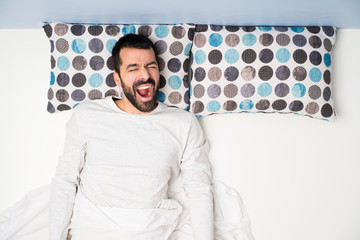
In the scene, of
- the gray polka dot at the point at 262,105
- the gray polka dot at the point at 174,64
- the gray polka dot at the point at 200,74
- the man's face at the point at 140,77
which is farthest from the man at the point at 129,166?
the gray polka dot at the point at 262,105

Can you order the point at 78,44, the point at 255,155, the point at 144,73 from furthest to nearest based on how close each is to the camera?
the point at 255,155
the point at 78,44
the point at 144,73

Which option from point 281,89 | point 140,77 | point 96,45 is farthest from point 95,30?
point 281,89

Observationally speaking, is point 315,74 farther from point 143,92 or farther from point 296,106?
point 143,92

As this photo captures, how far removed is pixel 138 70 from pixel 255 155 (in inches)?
28.7

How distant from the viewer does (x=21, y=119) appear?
4.48 feet

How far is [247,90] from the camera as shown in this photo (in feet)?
4.11

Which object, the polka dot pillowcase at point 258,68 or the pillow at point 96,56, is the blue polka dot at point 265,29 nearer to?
the polka dot pillowcase at point 258,68

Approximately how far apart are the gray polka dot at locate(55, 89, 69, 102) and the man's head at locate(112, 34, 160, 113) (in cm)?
29

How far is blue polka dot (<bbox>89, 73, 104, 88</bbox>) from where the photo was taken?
4.06ft

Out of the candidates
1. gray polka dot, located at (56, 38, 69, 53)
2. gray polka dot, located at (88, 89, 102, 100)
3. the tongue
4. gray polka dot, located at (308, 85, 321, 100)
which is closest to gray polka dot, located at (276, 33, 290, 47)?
gray polka dot, located at (308, 85, 321, 100)

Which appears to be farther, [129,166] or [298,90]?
[298,90]

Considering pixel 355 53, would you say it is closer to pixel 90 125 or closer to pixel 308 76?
pixel 308 76

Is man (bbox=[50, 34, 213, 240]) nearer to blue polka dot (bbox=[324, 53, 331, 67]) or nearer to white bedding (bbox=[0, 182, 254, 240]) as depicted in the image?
white bedding (bbox=[0, 182, 254, 240])

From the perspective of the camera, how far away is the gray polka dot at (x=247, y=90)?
4.11ft
